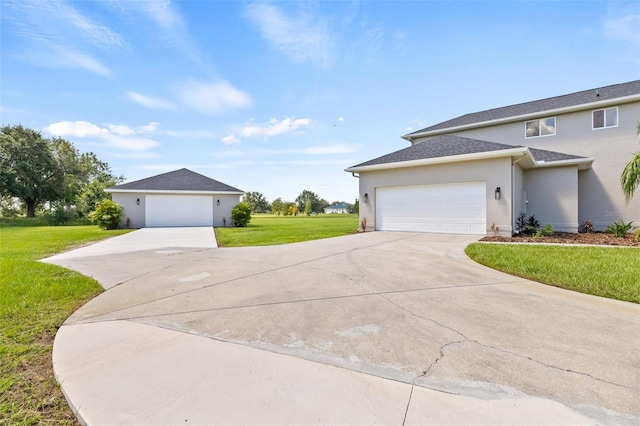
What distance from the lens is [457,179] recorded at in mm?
11531

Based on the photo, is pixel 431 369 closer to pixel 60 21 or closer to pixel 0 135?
pixel 60 21

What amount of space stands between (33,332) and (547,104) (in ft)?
69.8

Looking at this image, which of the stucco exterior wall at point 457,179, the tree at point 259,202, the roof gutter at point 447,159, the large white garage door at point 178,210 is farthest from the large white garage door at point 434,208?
the tree at point 259,202

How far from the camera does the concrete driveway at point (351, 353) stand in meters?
1.86

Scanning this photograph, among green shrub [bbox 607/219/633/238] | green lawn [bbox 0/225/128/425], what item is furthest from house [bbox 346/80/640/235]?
green lawn [bbox 0/225/128/425]

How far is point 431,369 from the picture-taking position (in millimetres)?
2330

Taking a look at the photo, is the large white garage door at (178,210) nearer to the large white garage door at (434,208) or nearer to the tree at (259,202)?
the large white garage door at (434,208)

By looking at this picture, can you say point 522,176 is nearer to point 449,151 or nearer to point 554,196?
point 554,196

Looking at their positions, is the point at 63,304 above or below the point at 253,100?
below

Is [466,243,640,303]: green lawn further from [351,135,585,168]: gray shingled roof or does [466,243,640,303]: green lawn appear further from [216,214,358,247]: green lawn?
[216,214,358,247]: green lawn

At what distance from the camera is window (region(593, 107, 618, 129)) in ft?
43.9

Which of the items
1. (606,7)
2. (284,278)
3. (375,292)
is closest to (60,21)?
(284,278)

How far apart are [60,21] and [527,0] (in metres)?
15.3

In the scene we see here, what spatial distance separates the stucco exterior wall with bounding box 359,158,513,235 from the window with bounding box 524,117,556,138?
7.21 metres
